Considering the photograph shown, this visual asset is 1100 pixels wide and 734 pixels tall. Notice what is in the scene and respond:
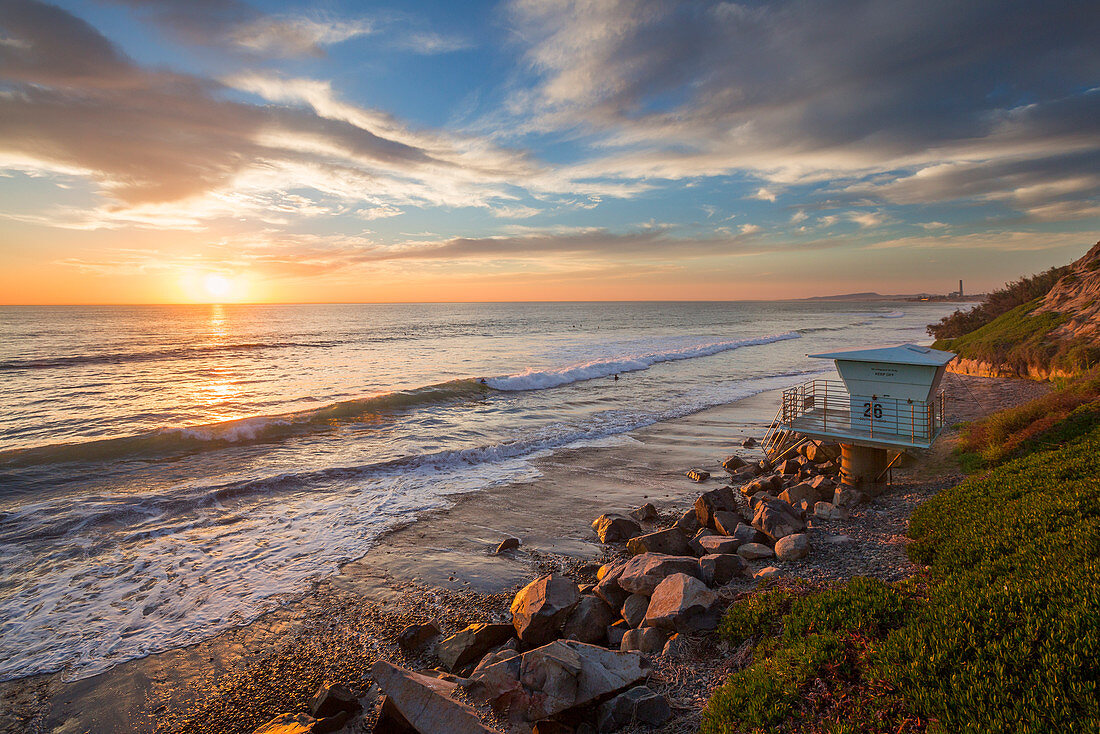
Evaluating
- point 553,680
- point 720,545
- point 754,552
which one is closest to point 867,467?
point 754,552

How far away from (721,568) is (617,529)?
9.83 ft

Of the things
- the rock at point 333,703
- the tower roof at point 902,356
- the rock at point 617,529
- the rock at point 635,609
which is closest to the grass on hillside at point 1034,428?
the tower roof at point 902,356

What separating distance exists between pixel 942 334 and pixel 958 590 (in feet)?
156

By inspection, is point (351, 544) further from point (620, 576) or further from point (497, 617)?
point (620, 576)

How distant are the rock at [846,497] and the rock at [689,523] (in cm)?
328

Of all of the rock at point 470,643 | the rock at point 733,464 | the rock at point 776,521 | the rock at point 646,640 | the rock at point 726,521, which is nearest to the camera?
the rock at point 646,640

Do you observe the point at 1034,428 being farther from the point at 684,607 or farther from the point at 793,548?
the point at 684,607

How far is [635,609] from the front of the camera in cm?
743

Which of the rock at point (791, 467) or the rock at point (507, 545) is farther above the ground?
the rock at point (791, 467)

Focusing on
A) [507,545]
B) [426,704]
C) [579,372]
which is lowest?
[507,545]

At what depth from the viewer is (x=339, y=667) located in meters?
7.04

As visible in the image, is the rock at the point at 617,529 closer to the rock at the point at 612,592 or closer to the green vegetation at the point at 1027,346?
the rock at the point at 612,592

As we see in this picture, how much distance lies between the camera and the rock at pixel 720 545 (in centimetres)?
918

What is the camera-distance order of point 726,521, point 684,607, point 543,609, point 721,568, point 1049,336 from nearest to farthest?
point 684,607 → point 543,609 → point 721,568 → point 726,521 → point 1049,336
